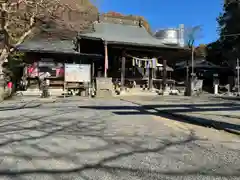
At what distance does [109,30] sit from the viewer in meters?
22.7

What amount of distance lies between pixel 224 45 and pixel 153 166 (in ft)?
110

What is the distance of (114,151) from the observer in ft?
14.0

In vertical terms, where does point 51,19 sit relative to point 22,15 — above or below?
above

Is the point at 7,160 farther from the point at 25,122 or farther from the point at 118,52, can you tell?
the point at 118,52

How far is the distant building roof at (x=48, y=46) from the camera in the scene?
19.0 metres

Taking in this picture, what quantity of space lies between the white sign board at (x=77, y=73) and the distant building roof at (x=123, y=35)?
2785 millimetres

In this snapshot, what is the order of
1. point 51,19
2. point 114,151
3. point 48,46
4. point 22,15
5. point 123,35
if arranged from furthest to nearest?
point 123,35, point 48,46, point 51,19, point 22,15, point 114,151

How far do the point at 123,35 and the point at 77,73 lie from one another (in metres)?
6.84

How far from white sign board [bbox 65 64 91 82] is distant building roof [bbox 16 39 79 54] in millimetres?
2827

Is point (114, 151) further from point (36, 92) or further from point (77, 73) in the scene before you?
point (36, 92)

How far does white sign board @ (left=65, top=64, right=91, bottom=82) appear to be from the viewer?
17031mm

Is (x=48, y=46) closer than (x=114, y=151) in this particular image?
No

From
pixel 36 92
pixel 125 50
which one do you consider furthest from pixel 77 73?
pixel 125 50

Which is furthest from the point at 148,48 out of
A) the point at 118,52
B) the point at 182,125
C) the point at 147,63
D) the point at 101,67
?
the point at 182,125
